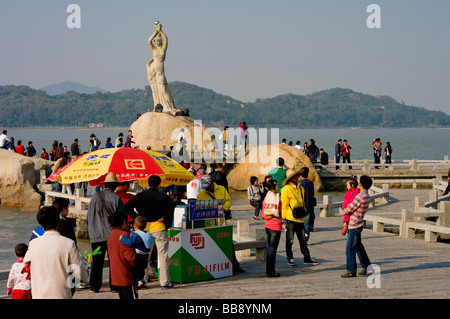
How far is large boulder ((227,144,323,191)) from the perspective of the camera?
111 feet

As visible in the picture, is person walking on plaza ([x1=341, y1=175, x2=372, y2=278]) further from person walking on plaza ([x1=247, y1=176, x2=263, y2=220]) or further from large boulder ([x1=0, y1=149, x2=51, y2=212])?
large boulder ([x1=0, y1=149, x2=51, y2=212])

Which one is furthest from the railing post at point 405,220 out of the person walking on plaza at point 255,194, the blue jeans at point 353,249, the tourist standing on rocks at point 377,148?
the tourist standing on rocks at point 377,148

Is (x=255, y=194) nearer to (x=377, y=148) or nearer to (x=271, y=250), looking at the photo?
(x=271, y=250)

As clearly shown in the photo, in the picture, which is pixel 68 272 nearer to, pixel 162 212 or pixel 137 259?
pixel 137 259

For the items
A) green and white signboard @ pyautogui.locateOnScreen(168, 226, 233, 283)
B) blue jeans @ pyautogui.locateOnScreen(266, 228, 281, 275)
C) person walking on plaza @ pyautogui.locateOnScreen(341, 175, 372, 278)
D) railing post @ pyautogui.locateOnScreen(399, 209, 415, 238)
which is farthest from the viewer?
railing post @ pyautogui.locateOnScreen(399, 209, 415, 238)

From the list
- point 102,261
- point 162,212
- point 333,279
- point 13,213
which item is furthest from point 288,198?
point 13,213

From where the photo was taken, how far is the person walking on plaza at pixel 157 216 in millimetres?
10016

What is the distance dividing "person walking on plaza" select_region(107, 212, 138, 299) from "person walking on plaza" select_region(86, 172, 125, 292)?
1583 mm

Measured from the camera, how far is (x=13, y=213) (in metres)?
28.5

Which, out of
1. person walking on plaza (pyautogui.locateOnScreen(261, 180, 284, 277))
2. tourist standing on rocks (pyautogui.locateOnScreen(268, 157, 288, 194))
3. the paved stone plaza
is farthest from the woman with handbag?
tourist standing on rocks (pyautogui.locateOnScreen(268, 157, 288, 194))

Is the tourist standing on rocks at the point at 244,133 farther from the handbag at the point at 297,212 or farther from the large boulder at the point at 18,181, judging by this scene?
the handbag at the point at 297,212

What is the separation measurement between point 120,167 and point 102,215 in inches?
45.0

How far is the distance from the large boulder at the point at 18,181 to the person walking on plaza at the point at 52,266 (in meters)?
23.2
